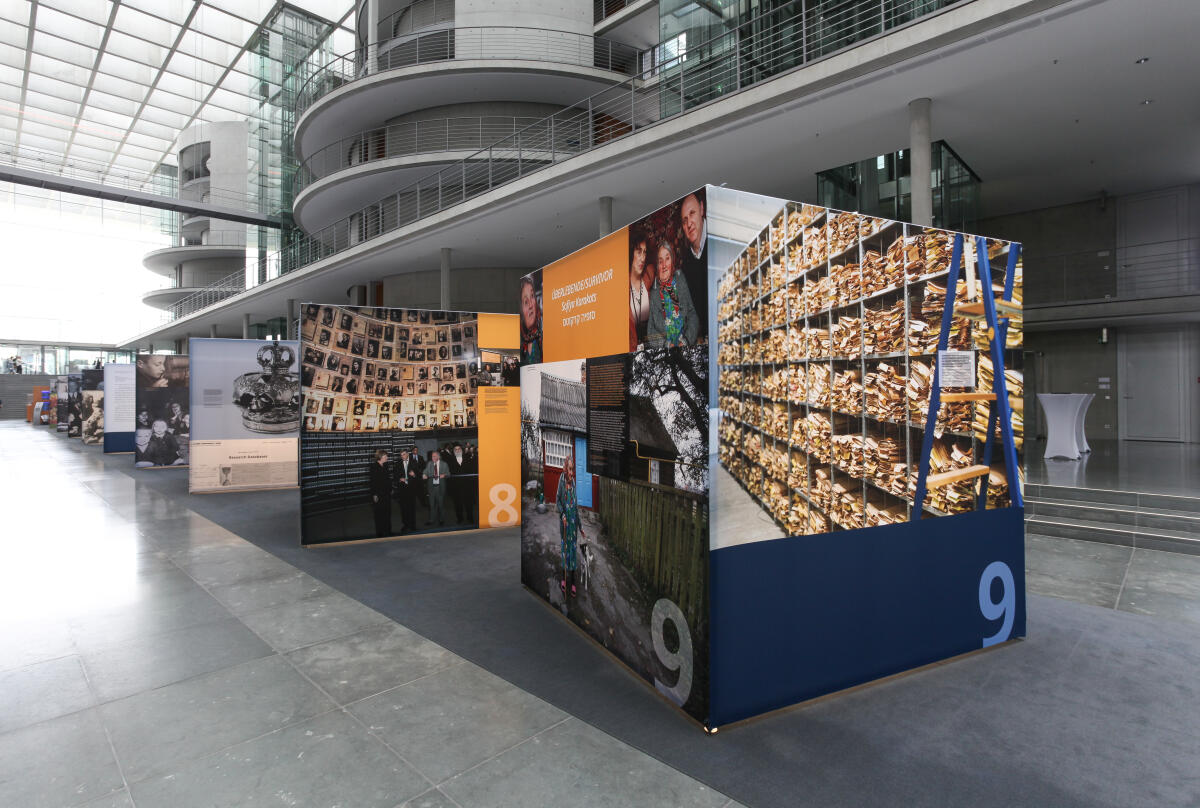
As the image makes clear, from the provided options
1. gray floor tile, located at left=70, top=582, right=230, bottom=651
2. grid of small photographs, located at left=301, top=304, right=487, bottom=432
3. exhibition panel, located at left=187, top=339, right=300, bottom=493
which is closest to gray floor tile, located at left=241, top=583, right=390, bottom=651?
gray floor tile, located at left=70, top=582, right=230, bottom=651

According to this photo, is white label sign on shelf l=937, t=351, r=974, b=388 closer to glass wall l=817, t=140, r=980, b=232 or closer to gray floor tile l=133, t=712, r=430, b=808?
gray floor tile l=133, t=712, r=430, b=808

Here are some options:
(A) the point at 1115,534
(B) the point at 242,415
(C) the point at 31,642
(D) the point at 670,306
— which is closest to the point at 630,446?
(D) the point at 670,306

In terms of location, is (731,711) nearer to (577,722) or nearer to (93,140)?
(577,722)

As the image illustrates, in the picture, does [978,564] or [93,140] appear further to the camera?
[93,140]

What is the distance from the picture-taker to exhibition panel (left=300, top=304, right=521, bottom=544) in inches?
292

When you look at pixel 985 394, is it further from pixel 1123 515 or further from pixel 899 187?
pixel 899 187

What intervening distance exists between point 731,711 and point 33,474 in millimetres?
16650

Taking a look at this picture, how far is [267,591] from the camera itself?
18.0 ft

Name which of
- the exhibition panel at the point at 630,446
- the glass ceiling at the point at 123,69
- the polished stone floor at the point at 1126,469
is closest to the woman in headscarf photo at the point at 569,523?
the exhibition panel at the point at 630,446

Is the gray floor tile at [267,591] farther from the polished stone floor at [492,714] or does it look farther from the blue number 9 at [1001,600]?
the blue number 9 at [1001,600]

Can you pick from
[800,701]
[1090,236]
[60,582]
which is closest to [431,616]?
[800,701]

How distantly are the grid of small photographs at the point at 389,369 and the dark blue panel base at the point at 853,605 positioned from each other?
211 inches

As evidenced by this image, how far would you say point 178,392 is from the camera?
614 inches

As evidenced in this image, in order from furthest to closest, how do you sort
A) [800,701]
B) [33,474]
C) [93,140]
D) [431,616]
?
[93,140] → [33,474] → [431,616] → [800,701]
